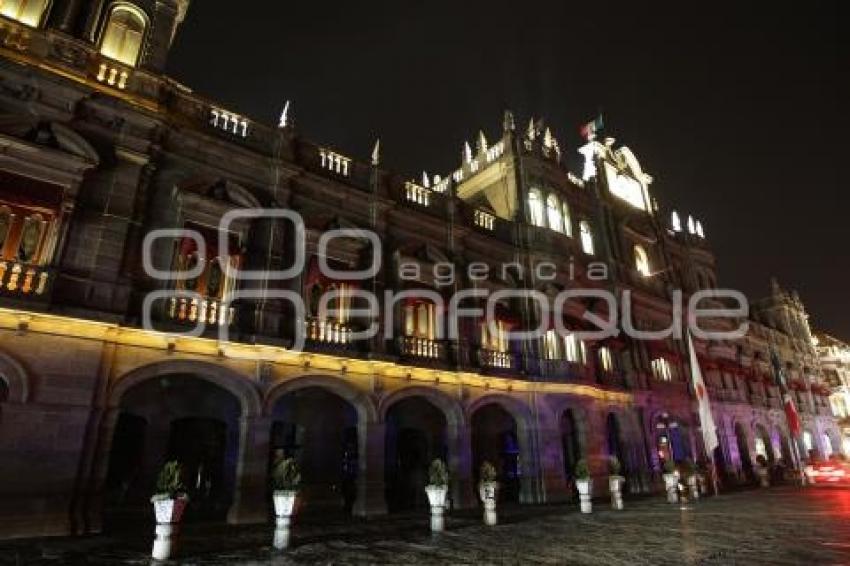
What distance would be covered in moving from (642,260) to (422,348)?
19.4 m

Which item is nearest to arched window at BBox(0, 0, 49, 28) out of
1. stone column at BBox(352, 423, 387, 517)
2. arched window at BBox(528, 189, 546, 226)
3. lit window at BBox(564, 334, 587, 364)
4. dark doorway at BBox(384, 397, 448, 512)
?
stone column at BBox(352, 423, 387, 517)

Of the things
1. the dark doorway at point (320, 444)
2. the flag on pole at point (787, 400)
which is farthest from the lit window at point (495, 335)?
the flag on pole at point (787, 400)

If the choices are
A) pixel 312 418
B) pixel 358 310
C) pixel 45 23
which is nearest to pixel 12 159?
pixel 45 23

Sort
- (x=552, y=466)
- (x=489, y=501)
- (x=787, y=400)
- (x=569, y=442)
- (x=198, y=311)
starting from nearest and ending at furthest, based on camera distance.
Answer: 1. (x=198, y=311)
2. (x=489, y=501)
3. (x=552, y=466)
4. (x=569, y=442)
5. (x=787, y=400)

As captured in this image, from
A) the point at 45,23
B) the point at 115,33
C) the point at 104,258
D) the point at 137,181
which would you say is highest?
the point at 115,33

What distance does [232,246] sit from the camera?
14.4 metres

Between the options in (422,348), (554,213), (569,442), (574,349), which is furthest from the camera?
(554,213)

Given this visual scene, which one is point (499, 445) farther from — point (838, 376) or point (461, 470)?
point (838, 376)

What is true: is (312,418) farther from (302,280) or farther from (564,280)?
(564,280)

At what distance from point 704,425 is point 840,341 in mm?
50821

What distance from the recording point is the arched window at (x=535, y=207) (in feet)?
78.2

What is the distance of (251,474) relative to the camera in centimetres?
1266

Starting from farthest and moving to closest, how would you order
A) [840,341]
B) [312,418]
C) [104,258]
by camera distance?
1. [840,341]
2. [312,418]
3. [104,258]

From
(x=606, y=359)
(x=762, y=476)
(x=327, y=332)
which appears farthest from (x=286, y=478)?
(x=762, y=476)
